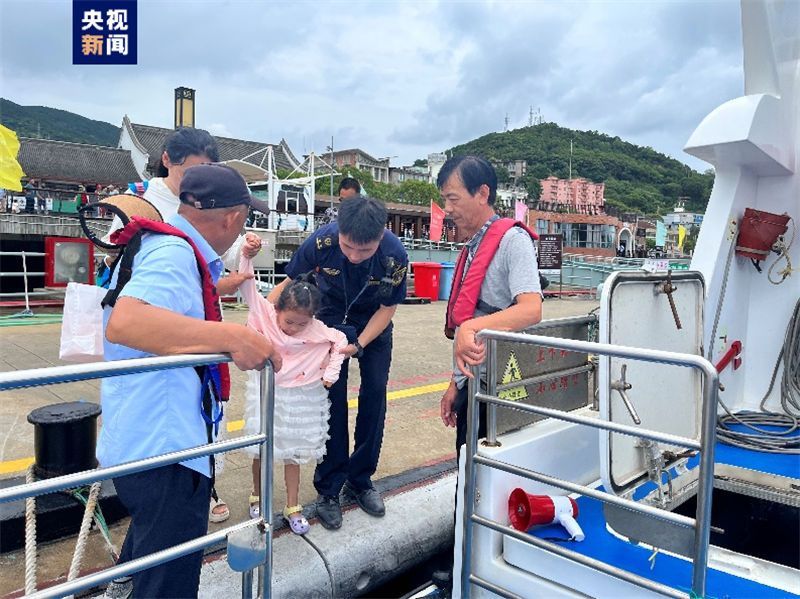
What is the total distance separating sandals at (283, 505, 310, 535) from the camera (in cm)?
282

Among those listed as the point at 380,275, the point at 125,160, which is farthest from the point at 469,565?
the point at 125,160

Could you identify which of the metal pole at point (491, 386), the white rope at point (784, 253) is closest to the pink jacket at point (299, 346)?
the metal pole at point (491, 386)

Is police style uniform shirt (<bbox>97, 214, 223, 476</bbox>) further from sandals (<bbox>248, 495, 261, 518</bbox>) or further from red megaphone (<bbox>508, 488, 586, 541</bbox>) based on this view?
sandals (<bbox>248, 495, 261, 518</bbox>)

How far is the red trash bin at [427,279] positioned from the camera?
47.2ft

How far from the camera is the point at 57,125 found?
95125 millimetres

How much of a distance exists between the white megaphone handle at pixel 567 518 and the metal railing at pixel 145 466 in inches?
42.2

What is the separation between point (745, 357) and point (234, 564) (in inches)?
136

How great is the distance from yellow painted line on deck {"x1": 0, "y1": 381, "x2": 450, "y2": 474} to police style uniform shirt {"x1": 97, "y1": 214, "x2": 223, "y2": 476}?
2.51m

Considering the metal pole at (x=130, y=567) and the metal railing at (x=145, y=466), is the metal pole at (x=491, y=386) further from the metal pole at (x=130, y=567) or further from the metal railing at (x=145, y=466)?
the metal pole at (x=130, y=567)

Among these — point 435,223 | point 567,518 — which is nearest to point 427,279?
point 435,223

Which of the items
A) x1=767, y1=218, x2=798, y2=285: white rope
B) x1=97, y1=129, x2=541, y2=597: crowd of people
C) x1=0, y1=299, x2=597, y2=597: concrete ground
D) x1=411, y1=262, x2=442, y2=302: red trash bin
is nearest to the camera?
x1=97, y1=129, x2=541, y2=597: crowd of people

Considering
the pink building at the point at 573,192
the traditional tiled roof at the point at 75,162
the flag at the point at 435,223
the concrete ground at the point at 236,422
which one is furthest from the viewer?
the pink building at the point at 573,192

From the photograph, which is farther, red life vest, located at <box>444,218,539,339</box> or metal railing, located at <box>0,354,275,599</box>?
red life vest, located at <box>444,218,539,339</box>

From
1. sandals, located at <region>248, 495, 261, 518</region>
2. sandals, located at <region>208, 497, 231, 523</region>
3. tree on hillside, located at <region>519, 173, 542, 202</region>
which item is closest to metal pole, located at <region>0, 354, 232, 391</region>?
sandals, located at <region>248, 495, 261, 518</region>
